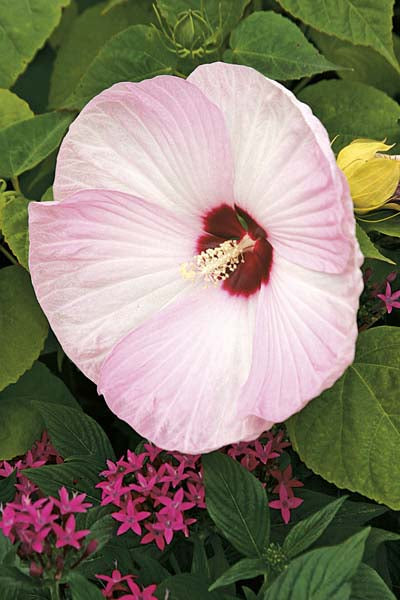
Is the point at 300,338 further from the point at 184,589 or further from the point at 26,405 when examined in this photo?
the point at 26,405

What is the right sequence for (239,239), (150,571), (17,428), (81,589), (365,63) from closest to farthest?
(81,589) → (150,571) → (239,239) → (17,428) → (365,63)

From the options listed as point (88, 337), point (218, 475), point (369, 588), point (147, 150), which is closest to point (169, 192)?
point (147, 150)

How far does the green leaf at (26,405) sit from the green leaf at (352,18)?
0.45 m

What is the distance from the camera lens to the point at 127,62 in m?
0.99

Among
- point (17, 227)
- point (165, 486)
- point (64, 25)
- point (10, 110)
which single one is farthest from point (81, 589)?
point (64, 25)

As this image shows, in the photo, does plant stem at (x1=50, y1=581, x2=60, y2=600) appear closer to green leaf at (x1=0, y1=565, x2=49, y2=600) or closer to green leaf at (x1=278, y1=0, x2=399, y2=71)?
green leaf at (x1=0, y1=565, x2=49, y2=600)

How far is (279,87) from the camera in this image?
722 millimetres

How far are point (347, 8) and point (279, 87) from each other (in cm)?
29

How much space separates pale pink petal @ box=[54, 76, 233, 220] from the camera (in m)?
0.78

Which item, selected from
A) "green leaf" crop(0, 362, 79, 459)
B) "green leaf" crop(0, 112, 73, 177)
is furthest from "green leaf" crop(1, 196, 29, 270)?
"green leaf" crop(0, 362, 79, 459)

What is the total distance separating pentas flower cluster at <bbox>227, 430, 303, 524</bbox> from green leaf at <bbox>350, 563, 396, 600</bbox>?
0.26ft

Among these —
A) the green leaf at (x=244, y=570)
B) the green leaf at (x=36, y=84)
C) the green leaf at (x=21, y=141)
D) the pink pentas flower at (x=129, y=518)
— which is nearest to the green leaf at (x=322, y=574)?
the green leaf at (x=244, y=570)

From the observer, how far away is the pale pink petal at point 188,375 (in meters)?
0.77

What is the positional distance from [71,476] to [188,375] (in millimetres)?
138
